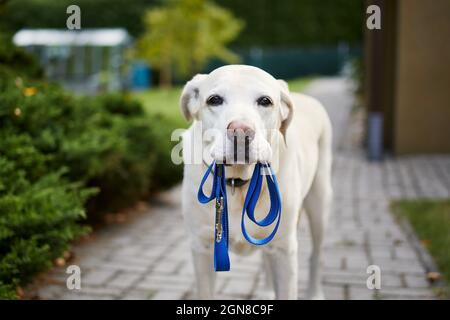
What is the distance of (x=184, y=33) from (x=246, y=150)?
66.0ft

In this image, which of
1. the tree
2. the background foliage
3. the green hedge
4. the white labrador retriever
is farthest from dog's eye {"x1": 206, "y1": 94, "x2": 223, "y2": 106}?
the background foliage

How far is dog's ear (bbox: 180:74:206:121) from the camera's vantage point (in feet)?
8.96

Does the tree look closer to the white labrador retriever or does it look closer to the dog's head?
the white labrador retriever

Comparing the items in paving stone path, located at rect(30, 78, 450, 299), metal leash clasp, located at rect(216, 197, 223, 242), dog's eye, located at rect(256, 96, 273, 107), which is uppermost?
dog's eye, located at rect(256, 96, 273, 107)

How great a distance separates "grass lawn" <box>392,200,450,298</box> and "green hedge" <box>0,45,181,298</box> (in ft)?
8.63

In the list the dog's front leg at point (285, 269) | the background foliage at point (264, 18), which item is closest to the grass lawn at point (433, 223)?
the dog's front leg at point (285, 269)

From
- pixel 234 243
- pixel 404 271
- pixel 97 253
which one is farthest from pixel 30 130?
pixel 404 271

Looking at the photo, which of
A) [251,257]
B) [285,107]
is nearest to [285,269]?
[285,107]

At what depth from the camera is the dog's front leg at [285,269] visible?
2957mm

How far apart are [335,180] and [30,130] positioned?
4.44 m

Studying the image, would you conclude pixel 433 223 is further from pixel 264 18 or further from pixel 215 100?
pixel 264 18

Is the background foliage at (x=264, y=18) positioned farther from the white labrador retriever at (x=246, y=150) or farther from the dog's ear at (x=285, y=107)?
the dog's ear at (x=285, y=107)

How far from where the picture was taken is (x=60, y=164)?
4.82 m

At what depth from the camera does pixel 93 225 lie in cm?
572
